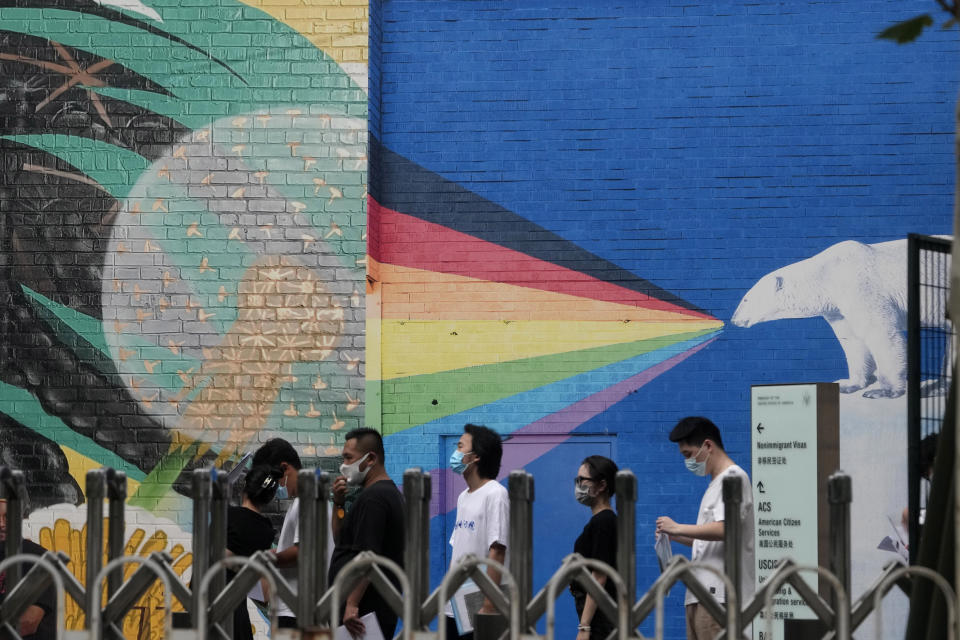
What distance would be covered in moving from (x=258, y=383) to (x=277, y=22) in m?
2.52

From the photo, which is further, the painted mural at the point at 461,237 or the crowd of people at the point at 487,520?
the painted mural at the point at 461,237

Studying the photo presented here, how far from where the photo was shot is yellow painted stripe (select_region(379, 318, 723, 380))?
9195 mm

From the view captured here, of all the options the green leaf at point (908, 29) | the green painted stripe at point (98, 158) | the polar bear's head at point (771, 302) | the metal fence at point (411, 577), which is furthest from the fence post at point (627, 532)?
the green painted stripe at point (98, 158)

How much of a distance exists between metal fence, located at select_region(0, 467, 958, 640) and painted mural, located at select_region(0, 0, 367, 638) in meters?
5.32

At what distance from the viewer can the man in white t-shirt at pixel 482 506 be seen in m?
6.27

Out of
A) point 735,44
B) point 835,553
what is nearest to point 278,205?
point 735,44

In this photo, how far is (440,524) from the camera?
29.9 ft

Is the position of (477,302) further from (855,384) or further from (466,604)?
(466,604)

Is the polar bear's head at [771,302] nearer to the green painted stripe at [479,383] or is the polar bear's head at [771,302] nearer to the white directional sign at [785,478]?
the green painted stripe at [479,383]

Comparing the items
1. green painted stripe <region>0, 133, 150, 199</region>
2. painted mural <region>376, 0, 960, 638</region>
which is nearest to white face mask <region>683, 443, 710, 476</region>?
painted mural <region>376, 0, 960, 638</region>

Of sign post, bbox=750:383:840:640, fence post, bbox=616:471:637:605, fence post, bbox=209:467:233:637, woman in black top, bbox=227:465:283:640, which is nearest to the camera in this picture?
fence post, bbox=616:471:637:605

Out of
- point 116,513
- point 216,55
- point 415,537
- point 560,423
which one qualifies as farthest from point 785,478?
point 216,55

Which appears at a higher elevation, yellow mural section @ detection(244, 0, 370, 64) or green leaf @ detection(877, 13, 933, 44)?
yellow mural section @ detection(244, 0, 370, 64)

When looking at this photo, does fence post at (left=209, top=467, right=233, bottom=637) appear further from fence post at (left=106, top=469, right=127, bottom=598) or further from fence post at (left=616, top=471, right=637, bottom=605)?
fence post at (left=616, top=471, right=637, bottom=605)
